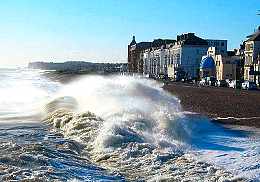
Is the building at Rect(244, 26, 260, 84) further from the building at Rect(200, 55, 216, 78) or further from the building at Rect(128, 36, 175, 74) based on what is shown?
the building at Rect(128, 36, 175, 74)

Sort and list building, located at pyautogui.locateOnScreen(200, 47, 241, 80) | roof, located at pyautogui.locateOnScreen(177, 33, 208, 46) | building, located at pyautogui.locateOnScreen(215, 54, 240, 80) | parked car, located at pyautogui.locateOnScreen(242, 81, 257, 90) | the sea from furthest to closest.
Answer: roof, located at pyautogui.locateOnScreen(177, 33, 208, 46)
building, located at pyautogui.locateOnScreen(200, 47, 241, 80)
building, located at pyautogui.locateOnScreen(215, 54, 240, 80)
parked car, located at pyautogui.locateOnScreen(242, 81, 257, 90)
the sea

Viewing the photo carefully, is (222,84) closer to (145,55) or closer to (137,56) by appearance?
(145,55)

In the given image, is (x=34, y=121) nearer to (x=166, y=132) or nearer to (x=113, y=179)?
(x=166, y=132)

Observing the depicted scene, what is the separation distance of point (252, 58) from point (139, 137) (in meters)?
67.6

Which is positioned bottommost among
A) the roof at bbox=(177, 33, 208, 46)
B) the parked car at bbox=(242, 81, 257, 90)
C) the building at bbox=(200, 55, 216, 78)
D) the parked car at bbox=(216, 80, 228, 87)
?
the parked car at bbox=(216, 80, 228, 87)

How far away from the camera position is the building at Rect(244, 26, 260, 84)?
251 ft

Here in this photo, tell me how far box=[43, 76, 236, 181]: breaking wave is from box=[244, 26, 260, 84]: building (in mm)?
52120

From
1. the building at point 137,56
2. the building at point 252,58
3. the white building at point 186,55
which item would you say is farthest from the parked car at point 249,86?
the building at point 137,56

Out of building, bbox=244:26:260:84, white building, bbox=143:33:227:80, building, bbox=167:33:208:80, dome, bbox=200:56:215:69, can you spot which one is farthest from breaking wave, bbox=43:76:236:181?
building, bbox=167:33:208:80

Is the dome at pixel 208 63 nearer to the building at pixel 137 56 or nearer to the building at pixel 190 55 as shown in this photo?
the building at pixel 190 55

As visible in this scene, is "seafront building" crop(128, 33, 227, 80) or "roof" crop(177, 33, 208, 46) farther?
"roof" crop(177, 33, 208, 46)

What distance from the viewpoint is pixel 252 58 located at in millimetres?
80750

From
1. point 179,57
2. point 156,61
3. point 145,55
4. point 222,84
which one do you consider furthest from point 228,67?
point 145,55

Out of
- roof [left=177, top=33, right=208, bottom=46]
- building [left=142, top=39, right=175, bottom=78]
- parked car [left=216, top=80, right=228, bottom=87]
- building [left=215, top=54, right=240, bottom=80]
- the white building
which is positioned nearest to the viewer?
parked car [left=216, top=80, right=228, bottom=87]
